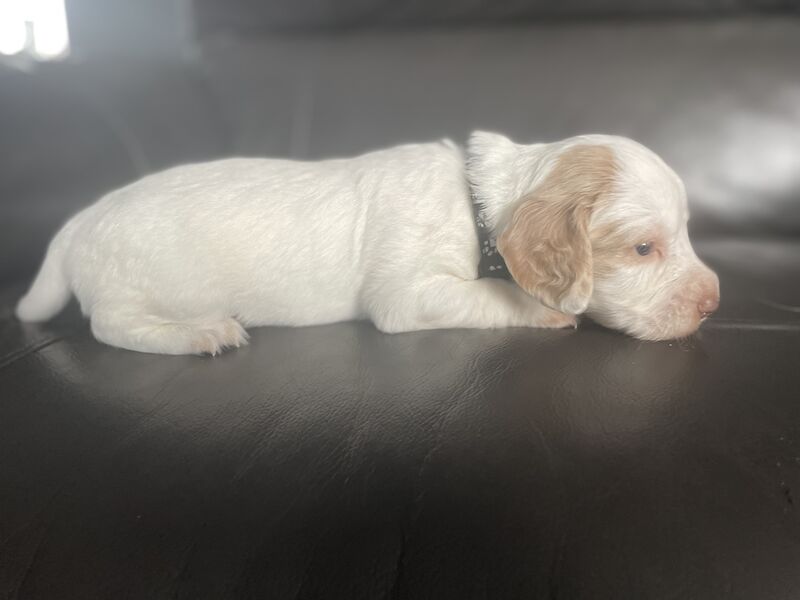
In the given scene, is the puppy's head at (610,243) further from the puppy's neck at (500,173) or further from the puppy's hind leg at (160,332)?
the puppy's hind leg at (160,332)

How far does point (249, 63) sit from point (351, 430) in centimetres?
215

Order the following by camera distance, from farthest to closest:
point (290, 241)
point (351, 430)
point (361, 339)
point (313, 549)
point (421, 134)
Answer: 1. point (421, 134)
2. point (290, 241)
3. point (361, 339)
4. point (351, 430)
5. point (313, 549)

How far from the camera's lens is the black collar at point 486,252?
1723 millimetres

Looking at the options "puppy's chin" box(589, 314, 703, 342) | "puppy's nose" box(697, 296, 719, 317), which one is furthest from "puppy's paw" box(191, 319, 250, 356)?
"puppy's nose" box(697, 296, 719, 317)

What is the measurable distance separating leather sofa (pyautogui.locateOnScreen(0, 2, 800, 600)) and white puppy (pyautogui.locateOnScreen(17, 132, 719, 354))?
0.27 feet

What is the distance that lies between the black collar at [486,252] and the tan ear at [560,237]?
15cm

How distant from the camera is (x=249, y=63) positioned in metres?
2.85

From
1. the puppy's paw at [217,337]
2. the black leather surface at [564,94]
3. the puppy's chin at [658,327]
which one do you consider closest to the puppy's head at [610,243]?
the puppy's chin at [658,327]

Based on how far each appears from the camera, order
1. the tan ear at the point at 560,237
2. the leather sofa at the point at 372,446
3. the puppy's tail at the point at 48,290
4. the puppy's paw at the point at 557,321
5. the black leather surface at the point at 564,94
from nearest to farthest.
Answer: the leather sofa at the point at 372,446 → the tan ear at the point at 560,237 → the puppy's paw at the point at 557,321 → the puppy's tail at the point at 48,290 → the black leather surface at the point at 564,94

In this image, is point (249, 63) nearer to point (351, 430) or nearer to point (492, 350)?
point (492, 350)

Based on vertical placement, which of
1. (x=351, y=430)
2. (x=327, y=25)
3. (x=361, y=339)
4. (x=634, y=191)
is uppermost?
(x=327, y=25)

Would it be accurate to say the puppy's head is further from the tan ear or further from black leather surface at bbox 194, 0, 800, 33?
black leather surface at bbox 194, 0, 800, 33

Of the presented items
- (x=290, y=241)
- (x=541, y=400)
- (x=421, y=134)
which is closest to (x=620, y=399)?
(x=541, y=400)

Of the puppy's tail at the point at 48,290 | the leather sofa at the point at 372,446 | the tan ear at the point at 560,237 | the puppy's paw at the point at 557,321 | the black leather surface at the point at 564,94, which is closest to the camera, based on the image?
the leather sofa at the point at 372,446
